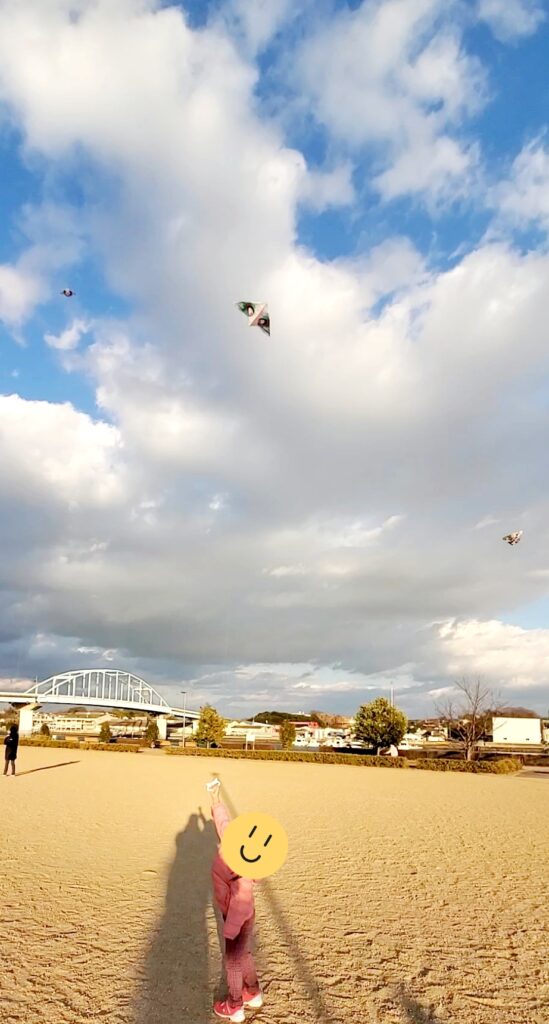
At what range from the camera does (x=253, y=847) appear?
4711 millimetres

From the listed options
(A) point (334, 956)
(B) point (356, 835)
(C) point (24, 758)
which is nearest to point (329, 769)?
(C) point (24, 758)

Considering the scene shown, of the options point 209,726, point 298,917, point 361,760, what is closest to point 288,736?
point 209,726

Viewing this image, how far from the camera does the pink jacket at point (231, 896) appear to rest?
479 cm

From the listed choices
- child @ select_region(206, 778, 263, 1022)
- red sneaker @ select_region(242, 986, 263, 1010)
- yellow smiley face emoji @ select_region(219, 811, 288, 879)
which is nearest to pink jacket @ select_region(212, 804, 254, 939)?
child @ select_region(206, 778, 263, 1022)

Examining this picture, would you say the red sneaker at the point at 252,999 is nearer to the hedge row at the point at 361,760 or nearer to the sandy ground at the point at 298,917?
the sandy ground at the point at 298,917

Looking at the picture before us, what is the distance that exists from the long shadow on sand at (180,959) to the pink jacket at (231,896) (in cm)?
91

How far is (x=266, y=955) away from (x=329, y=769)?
29.7 m

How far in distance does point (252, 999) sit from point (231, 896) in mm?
1216

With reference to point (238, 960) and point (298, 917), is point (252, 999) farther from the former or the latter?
point (298, 917)

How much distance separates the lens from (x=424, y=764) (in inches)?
1446

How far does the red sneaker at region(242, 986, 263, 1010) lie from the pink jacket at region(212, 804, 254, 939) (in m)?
0.79

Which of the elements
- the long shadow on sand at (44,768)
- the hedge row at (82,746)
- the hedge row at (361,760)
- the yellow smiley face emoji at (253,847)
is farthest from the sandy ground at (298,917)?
the hedge row at (82,746)

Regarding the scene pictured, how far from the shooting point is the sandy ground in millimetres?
5520

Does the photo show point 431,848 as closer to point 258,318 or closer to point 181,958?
point 181,958
